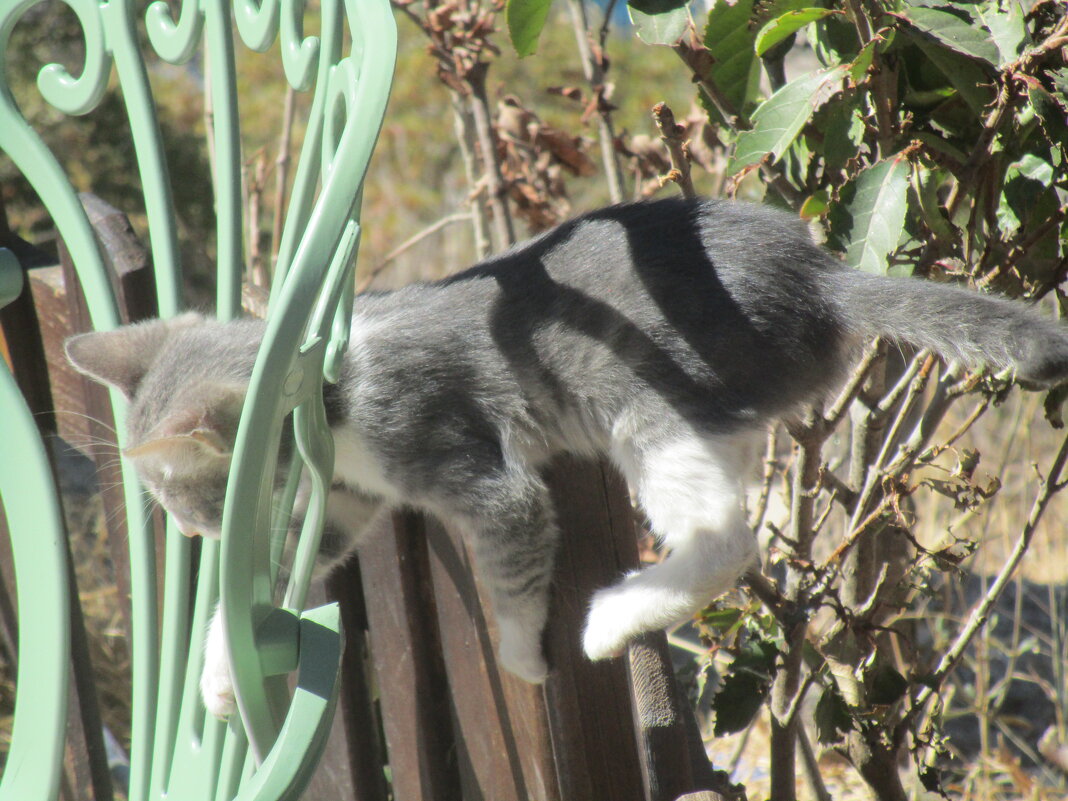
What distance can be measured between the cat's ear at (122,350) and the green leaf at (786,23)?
0.91 metres

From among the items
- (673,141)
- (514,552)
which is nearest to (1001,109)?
(673,141)

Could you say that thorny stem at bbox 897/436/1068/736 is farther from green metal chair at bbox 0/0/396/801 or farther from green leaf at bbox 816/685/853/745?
green metal chair at bbox 0/0/396/801

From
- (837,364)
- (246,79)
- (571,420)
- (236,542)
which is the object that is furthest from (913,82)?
(246,79)

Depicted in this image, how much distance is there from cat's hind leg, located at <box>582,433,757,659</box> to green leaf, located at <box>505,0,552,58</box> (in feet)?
2.08

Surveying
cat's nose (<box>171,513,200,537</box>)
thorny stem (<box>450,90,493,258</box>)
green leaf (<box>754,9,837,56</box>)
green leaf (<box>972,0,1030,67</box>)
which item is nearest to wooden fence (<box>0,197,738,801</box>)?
cat's nose (<box>171,513,200,537</box>)

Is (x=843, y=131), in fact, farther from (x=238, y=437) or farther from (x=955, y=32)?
(x=238, y=437)

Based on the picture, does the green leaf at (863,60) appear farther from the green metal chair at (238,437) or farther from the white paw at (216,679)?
the white paw at (216,679)

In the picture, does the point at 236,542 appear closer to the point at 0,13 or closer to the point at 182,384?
the point at 182,384

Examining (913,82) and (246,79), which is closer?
(913,82)

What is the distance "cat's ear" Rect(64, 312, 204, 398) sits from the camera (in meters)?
1.53

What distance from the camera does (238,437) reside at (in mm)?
887

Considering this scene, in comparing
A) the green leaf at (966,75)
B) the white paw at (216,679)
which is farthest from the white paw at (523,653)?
the green leaf at (966,75)

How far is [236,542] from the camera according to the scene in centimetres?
91

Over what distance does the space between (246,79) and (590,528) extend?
842 cm
